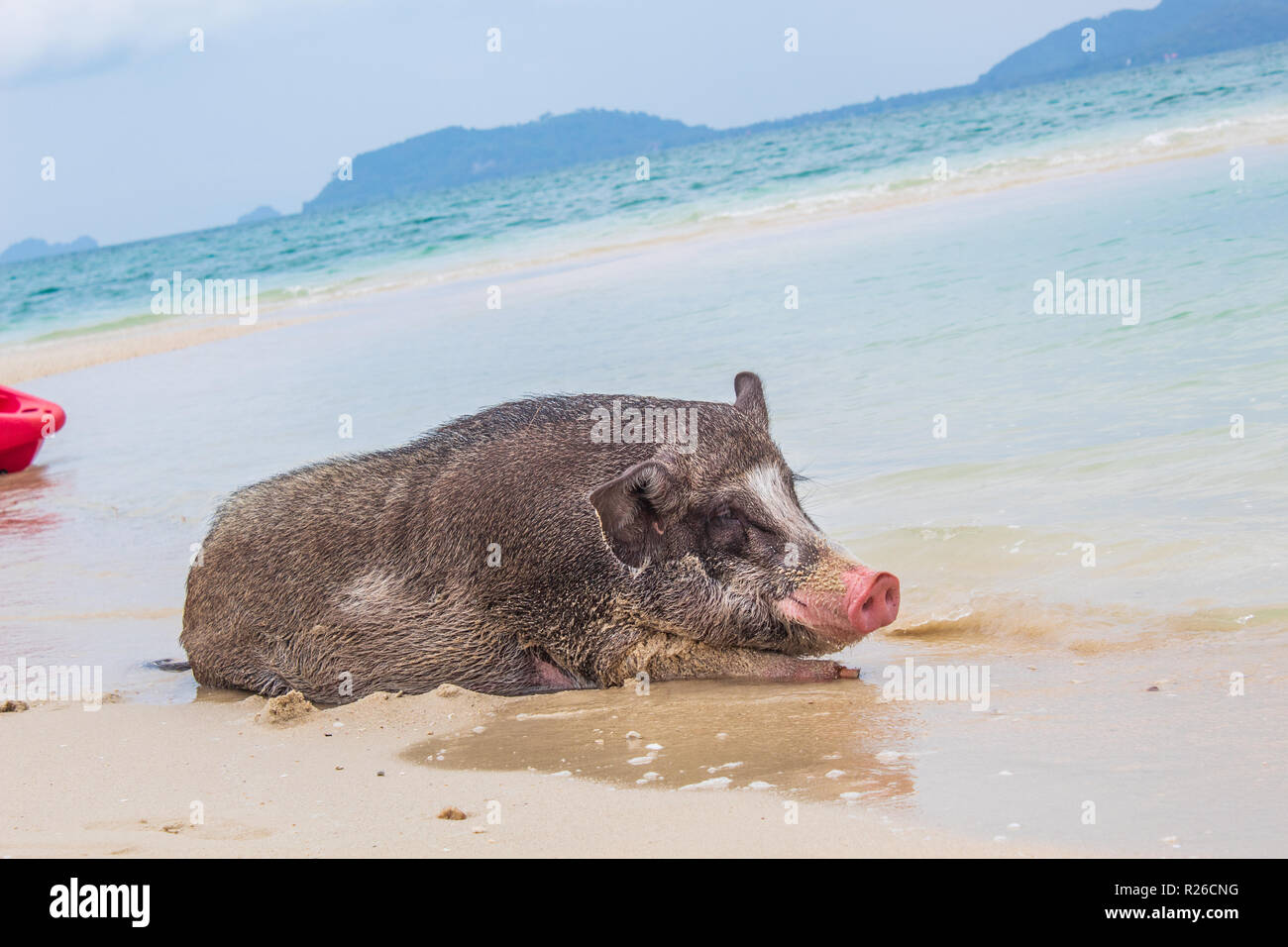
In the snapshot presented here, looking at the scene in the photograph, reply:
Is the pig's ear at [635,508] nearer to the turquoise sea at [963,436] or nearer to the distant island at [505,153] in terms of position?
the turquoise sea at [963,436]

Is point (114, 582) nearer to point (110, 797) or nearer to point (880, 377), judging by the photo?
point (110, 797)

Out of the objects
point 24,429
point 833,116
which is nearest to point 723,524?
point 24,429

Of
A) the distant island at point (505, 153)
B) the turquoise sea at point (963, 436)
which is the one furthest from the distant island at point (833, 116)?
the turquoise sea at point (963, 436)

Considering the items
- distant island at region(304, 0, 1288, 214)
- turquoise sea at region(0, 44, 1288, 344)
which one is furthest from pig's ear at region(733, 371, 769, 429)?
distant island at region(304, 0, 1288, 214)

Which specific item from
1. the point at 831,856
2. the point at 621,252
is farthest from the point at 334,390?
the point at 621,252

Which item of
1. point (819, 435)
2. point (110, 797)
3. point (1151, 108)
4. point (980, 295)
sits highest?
point (1151, 108)

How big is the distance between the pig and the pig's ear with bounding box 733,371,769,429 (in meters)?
0.15

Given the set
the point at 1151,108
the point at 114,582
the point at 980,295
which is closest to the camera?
the point at 114,582

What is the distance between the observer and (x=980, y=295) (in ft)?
46.9

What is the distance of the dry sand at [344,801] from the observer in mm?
3803

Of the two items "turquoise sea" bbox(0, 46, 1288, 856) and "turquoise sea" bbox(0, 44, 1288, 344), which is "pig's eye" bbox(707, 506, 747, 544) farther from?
"turquoise sea" bbox(0, 44, 1288, 344)

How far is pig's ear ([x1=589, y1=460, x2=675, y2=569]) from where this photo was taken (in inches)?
218

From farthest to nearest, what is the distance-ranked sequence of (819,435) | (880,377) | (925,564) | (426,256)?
1. (426,256)
2. (880,377)
3. (819,435)
4. (925,564)

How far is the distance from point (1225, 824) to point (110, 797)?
3598 mm
